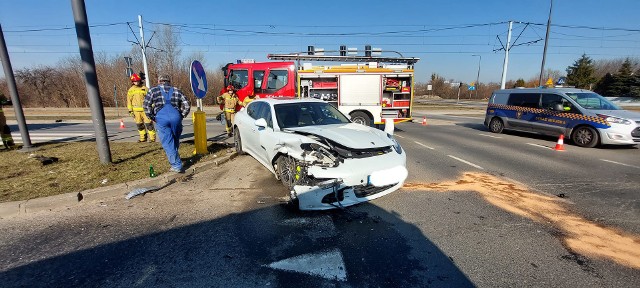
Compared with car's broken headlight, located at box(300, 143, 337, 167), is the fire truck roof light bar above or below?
above

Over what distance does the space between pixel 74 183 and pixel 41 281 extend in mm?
2780

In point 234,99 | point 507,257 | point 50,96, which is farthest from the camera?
point 50,96

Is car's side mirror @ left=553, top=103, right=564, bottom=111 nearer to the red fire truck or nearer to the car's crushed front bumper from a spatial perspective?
the red fire truck

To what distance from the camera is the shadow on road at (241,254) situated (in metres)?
2.42

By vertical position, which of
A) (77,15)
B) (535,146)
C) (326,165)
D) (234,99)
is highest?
(77,15)

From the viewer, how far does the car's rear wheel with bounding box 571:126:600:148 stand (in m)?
8.28

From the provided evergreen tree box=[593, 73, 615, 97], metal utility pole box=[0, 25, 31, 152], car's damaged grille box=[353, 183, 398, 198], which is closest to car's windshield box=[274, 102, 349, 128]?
car's damaged grille box=[353, 183, 398, 198]

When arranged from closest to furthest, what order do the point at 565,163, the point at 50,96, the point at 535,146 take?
1. the point at 565,163
2. the point at 535,146
3. the point at 50,96

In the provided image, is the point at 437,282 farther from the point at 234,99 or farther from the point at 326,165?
the point at 234,99

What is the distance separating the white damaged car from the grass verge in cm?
240

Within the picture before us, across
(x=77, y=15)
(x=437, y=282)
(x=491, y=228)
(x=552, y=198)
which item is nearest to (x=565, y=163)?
(x=552, y=198)

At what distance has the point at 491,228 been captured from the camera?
11.1 feet

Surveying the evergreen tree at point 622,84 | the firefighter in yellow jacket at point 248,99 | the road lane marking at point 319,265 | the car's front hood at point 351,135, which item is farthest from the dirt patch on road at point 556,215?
the evergreen tree at point 622,84

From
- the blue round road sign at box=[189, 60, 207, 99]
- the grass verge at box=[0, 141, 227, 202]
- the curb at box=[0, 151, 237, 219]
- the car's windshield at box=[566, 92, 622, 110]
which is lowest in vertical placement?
the curb at box=[0, 151, 237, 219]
